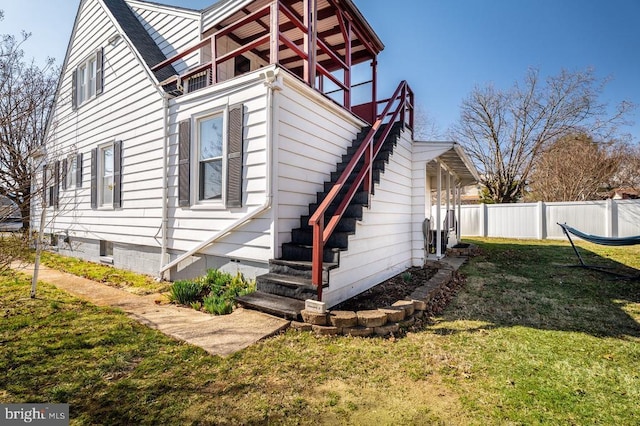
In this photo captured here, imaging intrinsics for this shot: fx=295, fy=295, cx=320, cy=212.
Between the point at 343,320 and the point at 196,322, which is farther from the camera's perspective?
the point at 196,322

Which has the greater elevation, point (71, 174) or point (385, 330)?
point (71, 174)

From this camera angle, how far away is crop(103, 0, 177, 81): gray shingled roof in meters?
7.00

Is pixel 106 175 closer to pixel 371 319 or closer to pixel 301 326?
pixel 301 326

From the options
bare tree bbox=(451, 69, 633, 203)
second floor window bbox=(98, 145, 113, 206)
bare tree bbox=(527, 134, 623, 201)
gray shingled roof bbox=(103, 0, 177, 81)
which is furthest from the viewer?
bare tree bbox=(451, 69, 633, 203)

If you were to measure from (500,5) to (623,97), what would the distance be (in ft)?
50.0

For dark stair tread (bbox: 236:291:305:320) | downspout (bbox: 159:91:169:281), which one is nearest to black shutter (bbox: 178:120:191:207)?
downspout (bbox: 159:91:169:281)

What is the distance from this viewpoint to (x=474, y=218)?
15719 millimetres

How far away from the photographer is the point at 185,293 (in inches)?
176

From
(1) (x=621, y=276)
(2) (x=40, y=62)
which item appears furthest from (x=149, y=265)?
(1) (x=621, y=276)

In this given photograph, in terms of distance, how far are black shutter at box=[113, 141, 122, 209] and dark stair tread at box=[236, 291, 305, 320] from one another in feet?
16.8

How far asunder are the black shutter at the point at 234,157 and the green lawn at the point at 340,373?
7.18 feet

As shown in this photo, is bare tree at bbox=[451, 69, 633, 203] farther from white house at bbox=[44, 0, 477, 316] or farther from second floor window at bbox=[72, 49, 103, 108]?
second floor window at bbox=[72, 49, 103, 108]

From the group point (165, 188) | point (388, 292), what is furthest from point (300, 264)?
point (165, 188)

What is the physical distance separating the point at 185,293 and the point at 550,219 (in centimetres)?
1547
